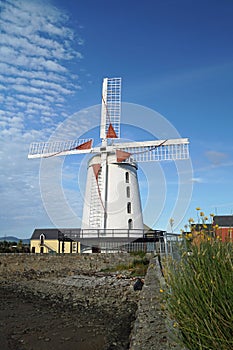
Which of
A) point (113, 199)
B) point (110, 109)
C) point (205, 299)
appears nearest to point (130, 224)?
point (113, 199)

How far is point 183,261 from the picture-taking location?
12.8ft

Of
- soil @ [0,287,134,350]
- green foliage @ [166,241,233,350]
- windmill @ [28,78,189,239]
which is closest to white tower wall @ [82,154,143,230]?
windmill @ [28,78,189,239]

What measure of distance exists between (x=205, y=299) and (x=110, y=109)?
26771 millimetres

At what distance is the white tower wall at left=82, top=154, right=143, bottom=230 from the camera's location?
24.8 m

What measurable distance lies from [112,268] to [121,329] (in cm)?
1268

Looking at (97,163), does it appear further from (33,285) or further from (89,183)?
(33,285)

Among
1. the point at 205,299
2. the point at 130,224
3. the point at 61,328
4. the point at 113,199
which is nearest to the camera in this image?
the point at 205,299

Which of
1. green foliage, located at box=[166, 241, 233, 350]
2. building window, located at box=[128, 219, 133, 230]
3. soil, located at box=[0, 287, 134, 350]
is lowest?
soil, located at box=[0, 287, 134, 350]

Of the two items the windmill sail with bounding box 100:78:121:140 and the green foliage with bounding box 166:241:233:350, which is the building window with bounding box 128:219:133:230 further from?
the green foliage with bounding box 166:241:233:350

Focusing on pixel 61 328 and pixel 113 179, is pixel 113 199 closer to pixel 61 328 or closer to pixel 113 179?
pixel 113 179

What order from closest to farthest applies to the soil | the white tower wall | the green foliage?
the green foliage, the soil, the white tower wall

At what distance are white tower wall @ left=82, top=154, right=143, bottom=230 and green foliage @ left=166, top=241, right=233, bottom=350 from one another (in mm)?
21071

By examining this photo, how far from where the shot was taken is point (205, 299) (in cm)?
333

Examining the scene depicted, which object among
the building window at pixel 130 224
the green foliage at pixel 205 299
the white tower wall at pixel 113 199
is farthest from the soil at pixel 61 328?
the building window at pixel 130 224
